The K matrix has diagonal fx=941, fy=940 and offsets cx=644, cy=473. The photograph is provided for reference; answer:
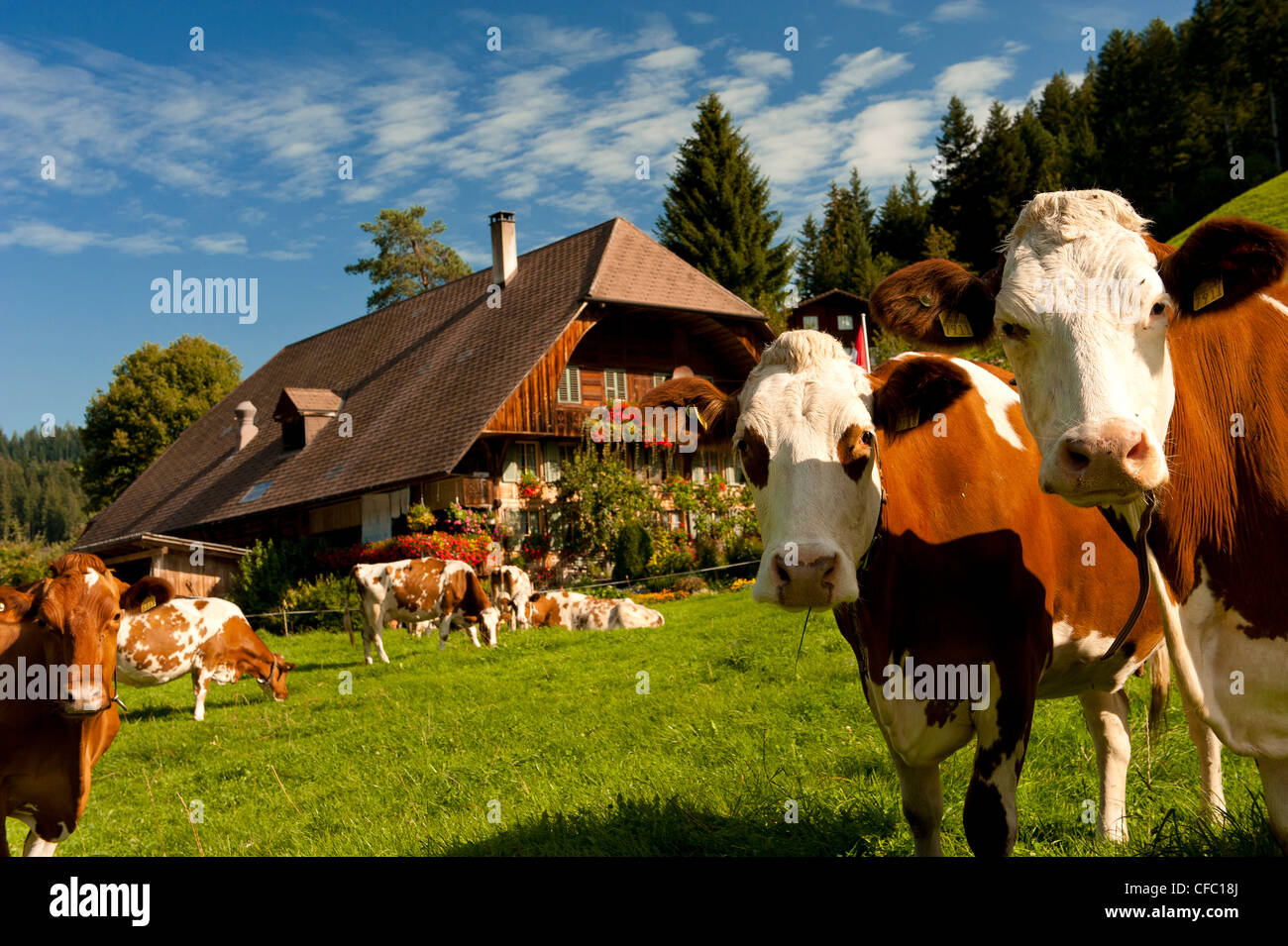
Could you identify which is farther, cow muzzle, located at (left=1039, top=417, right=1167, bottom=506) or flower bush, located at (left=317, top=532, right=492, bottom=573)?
flower bush, located at (left=317, top=532, right=492, bottom=573)

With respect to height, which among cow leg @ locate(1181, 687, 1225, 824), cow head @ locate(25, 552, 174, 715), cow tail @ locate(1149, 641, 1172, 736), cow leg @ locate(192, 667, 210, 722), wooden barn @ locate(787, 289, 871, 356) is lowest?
cow leg @ locate(192, 667, 210, 722)

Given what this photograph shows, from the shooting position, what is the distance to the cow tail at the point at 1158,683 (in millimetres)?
4840

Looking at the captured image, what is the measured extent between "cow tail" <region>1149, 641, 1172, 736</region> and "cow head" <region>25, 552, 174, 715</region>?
5283 millimetres

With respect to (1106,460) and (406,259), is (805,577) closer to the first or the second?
(1106,460)

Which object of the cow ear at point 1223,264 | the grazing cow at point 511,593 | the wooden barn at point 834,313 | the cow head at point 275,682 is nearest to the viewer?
the cow ear at point 1223,264

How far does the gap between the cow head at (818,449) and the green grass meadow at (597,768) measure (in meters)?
1.82

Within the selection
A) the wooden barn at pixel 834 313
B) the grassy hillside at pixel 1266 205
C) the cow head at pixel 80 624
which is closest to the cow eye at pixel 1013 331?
the cow head at pixel 80 624

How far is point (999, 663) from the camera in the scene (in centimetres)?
335

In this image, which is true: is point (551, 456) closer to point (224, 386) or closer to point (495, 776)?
point (495, 776)

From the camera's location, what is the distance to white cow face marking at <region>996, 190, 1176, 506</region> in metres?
2.36

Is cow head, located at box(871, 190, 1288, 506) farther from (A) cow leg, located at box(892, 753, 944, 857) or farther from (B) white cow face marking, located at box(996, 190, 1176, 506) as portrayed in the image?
(A) cow leg, located at box(892, 753, 944, 857)

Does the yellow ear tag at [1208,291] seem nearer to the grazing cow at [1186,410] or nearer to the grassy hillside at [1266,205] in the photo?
the grazing cow at [1186,410]

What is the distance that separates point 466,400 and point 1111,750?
2152cm

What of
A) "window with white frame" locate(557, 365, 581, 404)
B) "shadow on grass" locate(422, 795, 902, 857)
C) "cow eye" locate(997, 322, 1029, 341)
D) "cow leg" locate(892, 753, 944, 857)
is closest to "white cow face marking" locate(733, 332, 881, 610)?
"cow eye" locate(997, 322, 1029, 341)
